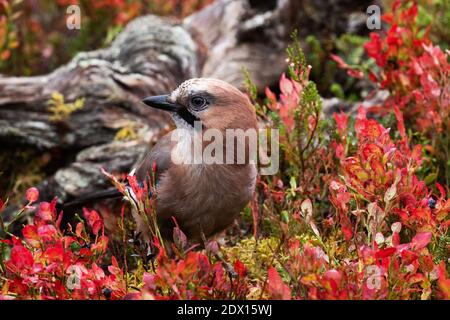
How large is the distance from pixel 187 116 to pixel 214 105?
16 cm

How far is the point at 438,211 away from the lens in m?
2.79

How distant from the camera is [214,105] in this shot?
3.21 m

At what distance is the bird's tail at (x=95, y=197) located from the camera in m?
4.01

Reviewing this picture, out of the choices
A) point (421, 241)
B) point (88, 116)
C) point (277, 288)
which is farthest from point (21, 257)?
point (88, 116)

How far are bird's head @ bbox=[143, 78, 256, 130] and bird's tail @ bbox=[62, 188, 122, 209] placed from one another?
0.93 meters

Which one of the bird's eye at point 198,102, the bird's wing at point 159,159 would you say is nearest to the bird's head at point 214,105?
the bird's eye at point 198,102

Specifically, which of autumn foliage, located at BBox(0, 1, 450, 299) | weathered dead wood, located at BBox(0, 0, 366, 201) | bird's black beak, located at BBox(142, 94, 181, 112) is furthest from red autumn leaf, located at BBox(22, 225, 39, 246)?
weathered dead wood, located at BBox(0, 0, 366, 201)

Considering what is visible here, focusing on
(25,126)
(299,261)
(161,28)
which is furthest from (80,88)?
(299,261)

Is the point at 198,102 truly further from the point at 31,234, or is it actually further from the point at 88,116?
the point at 88,116

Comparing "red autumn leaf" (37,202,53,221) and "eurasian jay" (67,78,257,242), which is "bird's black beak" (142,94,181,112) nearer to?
"eurasian jay" (67,78,257,242)

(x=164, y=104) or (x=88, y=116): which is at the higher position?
(x=164, y=104)

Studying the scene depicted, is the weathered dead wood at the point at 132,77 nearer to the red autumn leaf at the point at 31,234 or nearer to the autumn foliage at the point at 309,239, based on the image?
A: the autumn foliage at the point at 309,239

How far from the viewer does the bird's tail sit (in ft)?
13.2
